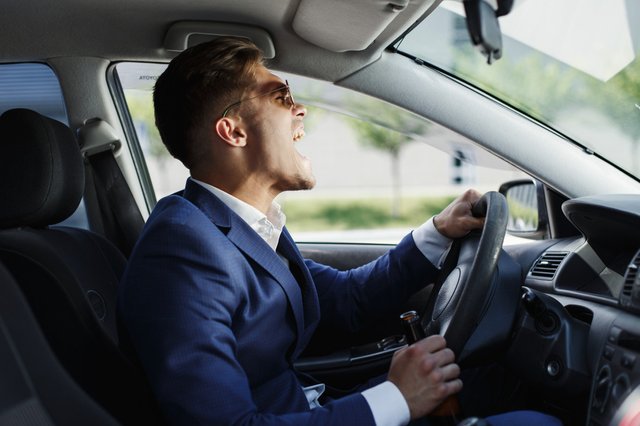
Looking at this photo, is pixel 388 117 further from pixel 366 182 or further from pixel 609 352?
pixel 366 182

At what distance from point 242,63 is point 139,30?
2.13 ft

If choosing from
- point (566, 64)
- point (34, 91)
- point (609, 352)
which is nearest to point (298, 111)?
point (566, 64)

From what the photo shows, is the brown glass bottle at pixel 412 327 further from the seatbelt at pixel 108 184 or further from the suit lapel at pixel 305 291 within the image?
the seatbelt at pixel 108 184

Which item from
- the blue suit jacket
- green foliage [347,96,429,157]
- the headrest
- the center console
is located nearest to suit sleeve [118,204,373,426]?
the blue suit jacket

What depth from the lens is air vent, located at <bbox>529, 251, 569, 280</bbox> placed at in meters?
1.97

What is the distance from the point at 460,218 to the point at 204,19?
0.99m

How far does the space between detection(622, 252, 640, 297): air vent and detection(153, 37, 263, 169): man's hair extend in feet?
3.14

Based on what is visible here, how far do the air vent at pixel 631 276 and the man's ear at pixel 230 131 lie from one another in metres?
0.91

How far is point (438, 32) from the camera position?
6.88ft

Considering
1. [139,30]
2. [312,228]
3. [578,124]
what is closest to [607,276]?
[578,124]

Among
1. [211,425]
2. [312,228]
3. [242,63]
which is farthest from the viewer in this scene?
[312,228]

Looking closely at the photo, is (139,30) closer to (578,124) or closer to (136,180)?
(136,180)

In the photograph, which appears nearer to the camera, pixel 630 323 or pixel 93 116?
pixel 630 323

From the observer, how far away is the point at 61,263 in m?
1.62
